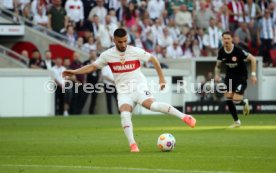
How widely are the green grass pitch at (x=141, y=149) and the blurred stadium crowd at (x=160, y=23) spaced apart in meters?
8.78

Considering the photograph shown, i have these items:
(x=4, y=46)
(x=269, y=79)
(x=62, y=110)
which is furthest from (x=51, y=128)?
(x=269, y=79)

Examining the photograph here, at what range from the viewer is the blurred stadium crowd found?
113ft

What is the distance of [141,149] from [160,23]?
19.9 m

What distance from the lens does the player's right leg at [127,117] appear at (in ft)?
52.1

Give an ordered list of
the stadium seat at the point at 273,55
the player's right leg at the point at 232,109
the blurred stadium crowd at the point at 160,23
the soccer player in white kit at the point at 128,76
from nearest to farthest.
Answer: the soccer player in white kit at the point at 128,76, the player's right leg at the point at 232,109, the blurred stadium crowd at the point at 160,23, the stadium seat at the point at 273,55

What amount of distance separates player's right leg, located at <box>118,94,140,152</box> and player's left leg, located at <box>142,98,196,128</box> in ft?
0.94

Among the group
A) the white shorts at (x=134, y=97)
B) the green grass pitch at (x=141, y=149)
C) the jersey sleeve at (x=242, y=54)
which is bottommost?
the green grass pitch at (x=141, y=149)

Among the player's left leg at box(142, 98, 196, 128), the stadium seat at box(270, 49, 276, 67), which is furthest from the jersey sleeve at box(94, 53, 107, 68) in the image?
the stadium seat at box(270, 49, 276, 67)

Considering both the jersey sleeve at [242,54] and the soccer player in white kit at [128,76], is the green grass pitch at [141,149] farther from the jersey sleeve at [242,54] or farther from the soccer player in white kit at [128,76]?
the jersey sleeve at [242,54]

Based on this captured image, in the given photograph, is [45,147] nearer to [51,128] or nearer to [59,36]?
[51,128]

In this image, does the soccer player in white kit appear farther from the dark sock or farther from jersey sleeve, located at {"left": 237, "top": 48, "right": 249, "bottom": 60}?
jersey sleeve, located at {"left": 237, "top": 48, "right": 249, "bottom": 60}

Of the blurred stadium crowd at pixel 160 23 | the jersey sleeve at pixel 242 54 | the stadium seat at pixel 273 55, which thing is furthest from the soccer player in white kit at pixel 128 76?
the stadium seat at pixel 273 55

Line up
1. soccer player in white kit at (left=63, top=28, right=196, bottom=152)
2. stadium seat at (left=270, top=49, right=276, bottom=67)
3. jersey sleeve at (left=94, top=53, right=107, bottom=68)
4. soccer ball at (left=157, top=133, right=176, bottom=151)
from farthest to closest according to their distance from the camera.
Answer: stadium seat at (left=270, top=49, right=276, bottom=67)
jersey sleeve at (left=94, top=53, right=107, bottom=68)
soccer player in white kit at (left=63, top=28, right=196, bottom=152)
soccer ball at (left=157, top=133, right=176, bottom=151)

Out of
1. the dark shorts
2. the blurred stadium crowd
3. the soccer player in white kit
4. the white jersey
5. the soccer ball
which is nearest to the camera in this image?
the soccer ball
